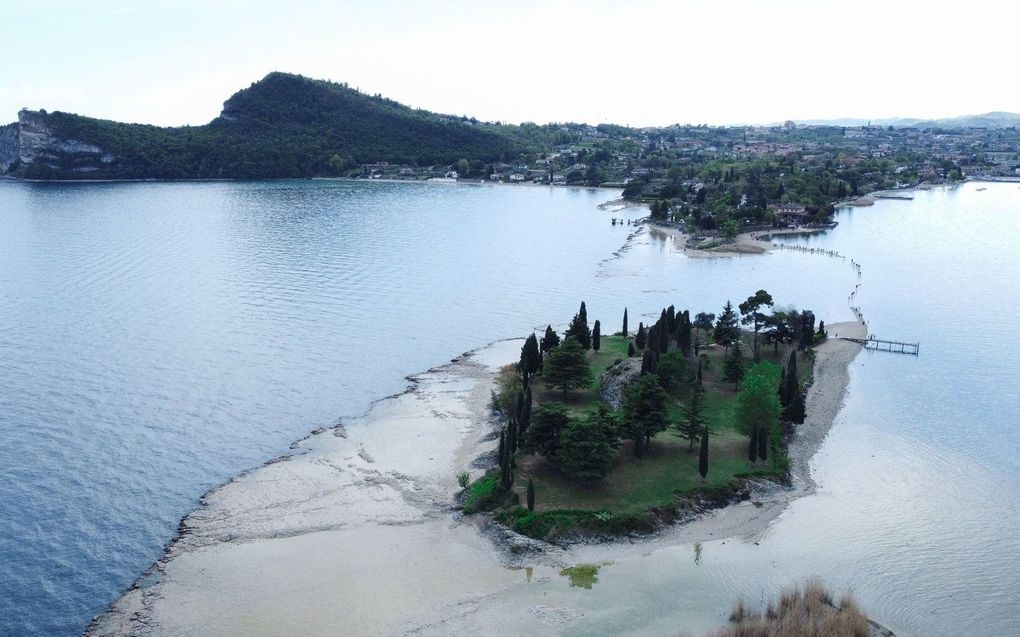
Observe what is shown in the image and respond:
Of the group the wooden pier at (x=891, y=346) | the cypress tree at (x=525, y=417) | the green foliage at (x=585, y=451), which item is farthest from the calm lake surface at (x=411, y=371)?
the cypress tree at (x=525, y=417)

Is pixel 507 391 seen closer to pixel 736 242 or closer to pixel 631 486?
pixel 631 486

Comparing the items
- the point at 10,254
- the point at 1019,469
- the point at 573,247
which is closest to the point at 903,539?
the point at 1019,469

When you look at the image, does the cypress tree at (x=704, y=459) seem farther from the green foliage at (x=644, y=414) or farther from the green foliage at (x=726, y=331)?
the green foliage at (x=726, y=331)

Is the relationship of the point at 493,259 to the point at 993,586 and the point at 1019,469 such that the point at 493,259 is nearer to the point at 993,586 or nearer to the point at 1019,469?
the point at 1019,469

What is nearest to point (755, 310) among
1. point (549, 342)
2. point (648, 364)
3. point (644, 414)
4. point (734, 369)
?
point (734, 369)

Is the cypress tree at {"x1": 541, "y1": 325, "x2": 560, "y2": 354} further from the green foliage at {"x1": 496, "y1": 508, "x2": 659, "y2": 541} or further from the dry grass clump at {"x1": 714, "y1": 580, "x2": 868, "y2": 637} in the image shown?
the dry grass clump at {"x1": 714, "y1": 580, "x2": 868, "y2": 637}

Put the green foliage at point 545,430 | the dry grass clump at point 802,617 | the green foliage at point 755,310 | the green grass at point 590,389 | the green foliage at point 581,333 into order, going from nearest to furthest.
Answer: the dry grass clump at point 802,617
the green foliage at point 545,430
the green grass at point 590,389
the green foliage at point 581,333
the green foliage at point 755,310

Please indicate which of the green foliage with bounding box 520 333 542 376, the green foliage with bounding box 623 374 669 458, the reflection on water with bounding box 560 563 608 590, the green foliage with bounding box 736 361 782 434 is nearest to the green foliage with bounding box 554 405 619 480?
the green foliage with bounding box 623 374 669 458

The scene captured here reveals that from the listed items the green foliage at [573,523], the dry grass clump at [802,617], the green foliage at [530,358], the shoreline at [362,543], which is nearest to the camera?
the dry grass clump at [802,617]
